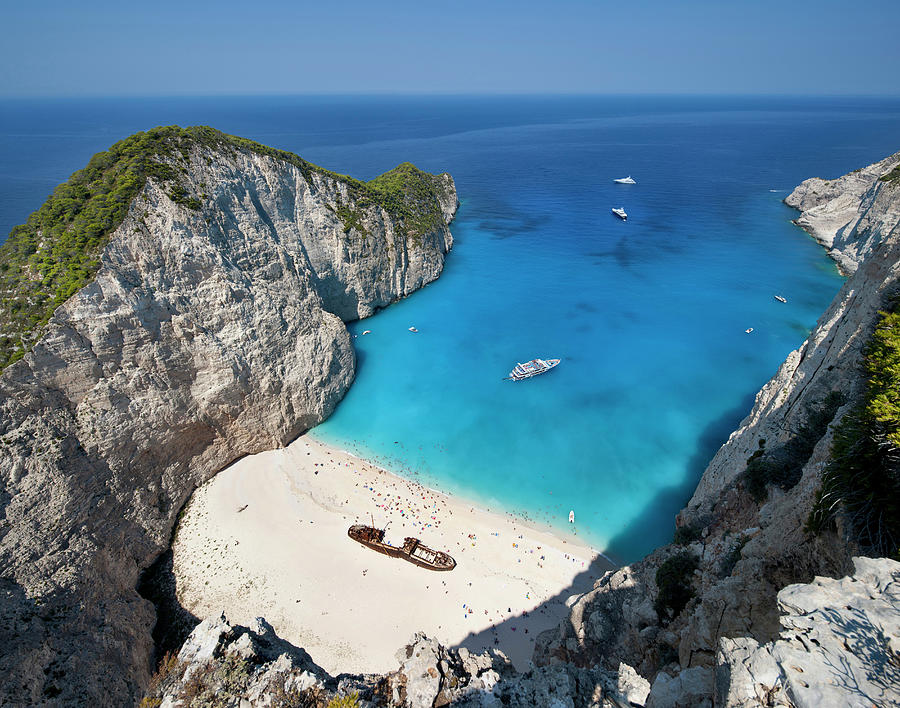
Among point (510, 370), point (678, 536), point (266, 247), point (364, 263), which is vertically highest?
point (266, 247)

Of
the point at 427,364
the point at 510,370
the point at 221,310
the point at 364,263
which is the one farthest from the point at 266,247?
the point at 510,370

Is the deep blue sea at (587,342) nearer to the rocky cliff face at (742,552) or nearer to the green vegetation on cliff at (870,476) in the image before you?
the rocky cliff face at (742,552)

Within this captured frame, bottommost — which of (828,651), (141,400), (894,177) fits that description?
(141,400)

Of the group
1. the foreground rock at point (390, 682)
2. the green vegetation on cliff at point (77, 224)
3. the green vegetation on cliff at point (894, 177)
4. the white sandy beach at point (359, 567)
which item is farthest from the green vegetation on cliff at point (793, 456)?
the green vegetation on cliff at point (894, 177)

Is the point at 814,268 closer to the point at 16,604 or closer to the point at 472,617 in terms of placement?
the point at 472,617

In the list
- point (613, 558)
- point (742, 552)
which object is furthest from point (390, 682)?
point (613, 558)

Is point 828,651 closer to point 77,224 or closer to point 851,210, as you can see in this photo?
point 77,224
